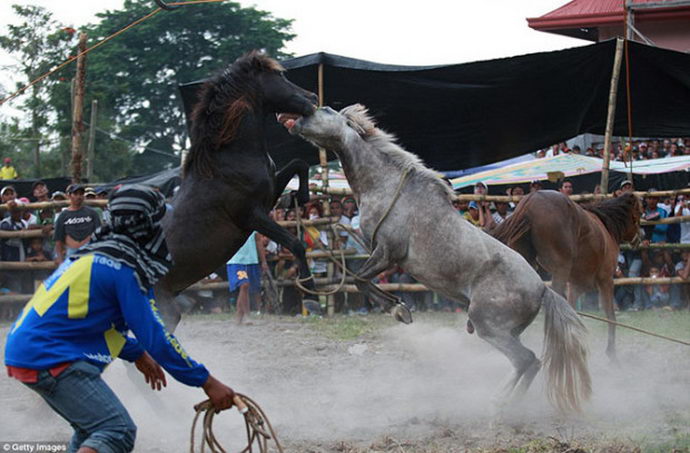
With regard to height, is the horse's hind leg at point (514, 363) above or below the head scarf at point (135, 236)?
below

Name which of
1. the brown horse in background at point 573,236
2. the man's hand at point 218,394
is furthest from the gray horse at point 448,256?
the man's hand at point 218,394

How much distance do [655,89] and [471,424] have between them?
6424 millimetres

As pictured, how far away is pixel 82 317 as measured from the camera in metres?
2.93

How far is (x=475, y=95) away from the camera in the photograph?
32.1 ft

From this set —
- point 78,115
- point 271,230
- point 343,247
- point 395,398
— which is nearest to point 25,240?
point 78,115

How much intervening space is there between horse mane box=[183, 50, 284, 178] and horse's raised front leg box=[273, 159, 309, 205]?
0.62 metres

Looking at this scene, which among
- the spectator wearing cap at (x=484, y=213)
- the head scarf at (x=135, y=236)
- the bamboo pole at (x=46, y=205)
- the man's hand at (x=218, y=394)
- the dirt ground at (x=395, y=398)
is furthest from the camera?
the bamboo pole at (x=46, y=205)

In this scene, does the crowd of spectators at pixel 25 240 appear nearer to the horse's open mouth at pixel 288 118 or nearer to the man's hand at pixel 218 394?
the horse's open mouth at pixel 288 118

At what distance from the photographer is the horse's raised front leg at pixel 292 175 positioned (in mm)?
6082

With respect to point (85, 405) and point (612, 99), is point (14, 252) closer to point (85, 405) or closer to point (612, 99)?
point (612, 99)

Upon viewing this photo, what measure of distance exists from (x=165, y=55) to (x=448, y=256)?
3275 centimetres

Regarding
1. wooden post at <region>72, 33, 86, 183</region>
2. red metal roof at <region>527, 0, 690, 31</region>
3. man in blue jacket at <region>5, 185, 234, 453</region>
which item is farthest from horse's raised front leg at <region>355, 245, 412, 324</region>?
red metal roof at <region>527, 0, 690, 31</region>

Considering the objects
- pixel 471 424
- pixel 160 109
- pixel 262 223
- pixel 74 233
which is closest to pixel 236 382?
pixel 262 223

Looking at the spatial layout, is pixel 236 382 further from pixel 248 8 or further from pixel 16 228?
pixel 248 8
